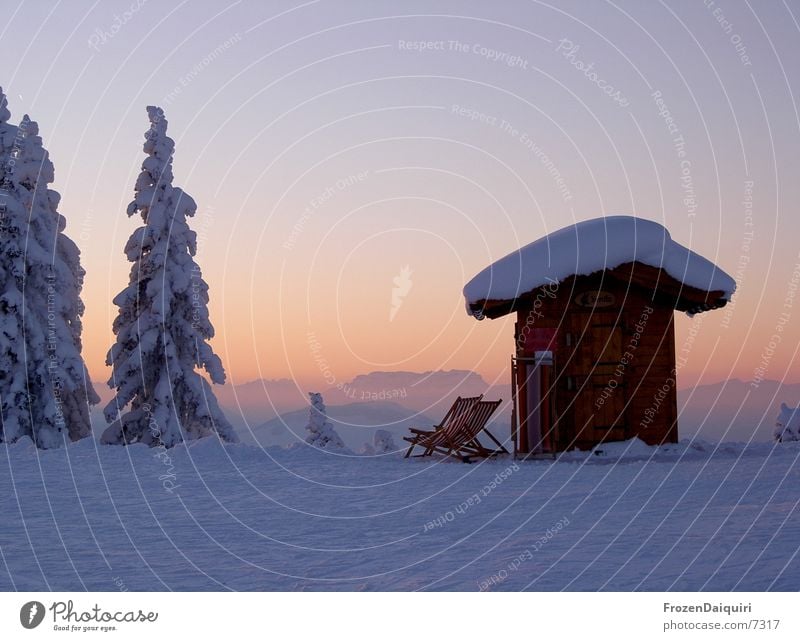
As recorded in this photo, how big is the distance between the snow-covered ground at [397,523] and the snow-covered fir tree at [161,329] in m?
7.11

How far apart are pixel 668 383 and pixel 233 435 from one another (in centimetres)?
1206

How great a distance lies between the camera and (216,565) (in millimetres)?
8570

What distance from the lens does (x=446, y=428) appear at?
58.8 feet

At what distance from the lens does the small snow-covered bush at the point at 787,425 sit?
68.3ft

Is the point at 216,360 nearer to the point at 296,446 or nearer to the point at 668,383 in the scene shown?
the point at 296,446

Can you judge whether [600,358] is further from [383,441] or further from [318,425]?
[318,425]

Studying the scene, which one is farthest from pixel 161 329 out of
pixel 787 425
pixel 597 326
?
pixel 787 425

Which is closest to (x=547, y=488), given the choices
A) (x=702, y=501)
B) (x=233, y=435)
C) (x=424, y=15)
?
(x=702, y=501)

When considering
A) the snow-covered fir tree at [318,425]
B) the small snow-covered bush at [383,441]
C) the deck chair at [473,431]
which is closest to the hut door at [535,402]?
the deck chair at [473,431]

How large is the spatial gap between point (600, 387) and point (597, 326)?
122 cm

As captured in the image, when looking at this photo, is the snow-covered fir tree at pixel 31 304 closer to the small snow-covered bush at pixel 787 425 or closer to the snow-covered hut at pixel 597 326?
the snow-covered hut at pixel 597 326

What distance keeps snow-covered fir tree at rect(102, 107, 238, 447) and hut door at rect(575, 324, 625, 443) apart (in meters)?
10.6

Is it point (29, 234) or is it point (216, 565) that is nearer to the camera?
point (216, 565)

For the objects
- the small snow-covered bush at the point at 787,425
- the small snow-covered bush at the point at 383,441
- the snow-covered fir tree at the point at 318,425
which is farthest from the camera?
the snow-covered fir tree at the point at 318,425
